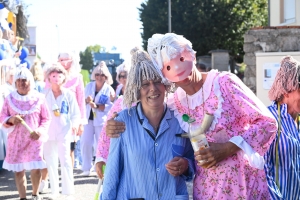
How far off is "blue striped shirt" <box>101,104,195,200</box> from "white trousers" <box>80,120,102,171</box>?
6271 millimetres

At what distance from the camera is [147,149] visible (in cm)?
328

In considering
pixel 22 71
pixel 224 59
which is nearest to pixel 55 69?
pixel 22 71

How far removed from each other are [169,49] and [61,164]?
4665 mm

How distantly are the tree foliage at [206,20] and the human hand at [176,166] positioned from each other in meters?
36.6

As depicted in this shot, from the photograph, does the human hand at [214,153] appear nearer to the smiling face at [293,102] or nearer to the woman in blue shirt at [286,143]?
the woman in blue shirt at [286,143]

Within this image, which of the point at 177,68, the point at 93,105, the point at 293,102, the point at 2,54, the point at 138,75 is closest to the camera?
the point at 177,68

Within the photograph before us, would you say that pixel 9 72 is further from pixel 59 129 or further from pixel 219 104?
pixel 219 104

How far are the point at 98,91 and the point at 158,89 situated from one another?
6495 millimetres

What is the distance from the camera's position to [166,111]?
3436 millimetres

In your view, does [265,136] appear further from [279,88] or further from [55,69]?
[55,69]

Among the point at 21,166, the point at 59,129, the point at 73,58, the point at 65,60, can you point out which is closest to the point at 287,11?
the point at 73,58

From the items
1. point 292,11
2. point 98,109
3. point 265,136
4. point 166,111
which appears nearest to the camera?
point 265,136

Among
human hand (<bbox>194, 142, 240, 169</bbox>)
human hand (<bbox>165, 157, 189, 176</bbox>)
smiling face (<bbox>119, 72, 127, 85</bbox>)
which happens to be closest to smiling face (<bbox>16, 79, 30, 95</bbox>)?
smiling face (<bbox>119, 72, 127, 85</bbox>)

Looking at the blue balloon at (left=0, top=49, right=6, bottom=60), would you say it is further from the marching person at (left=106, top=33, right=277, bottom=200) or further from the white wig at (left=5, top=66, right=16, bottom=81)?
the marching person at (left=106, top=33, right=277, bottom=200)
